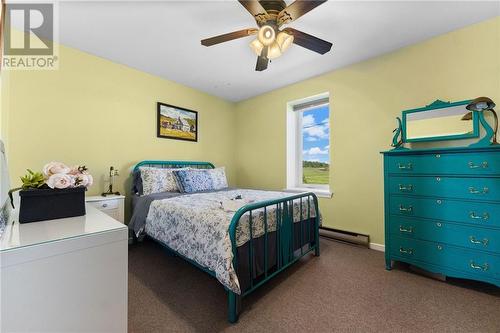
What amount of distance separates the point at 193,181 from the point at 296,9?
229 cm

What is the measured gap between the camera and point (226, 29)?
2.17 meters

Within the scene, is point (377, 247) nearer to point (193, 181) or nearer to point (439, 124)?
point (439, 124)

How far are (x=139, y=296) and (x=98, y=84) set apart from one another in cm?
260

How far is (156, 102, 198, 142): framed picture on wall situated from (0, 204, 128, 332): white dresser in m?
2.55

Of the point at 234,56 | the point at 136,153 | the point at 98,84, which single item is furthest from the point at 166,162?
the point at 234,56

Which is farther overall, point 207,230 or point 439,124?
point 439,124

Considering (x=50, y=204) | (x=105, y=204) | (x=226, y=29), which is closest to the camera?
(x=50, y=204)

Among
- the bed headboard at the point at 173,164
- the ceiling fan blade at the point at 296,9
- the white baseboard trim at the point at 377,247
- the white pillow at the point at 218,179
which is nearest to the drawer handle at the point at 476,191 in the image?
the white baseboard trim at the point at 377,247

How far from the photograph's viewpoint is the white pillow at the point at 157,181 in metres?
2.70

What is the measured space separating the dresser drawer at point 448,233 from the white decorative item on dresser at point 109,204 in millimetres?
3122

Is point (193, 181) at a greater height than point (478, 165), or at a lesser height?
lesser

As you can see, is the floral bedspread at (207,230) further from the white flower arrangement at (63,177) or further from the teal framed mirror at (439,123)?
the teal framed mirror at (439,123)

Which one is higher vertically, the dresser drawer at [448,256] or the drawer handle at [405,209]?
the drawer handle at [405,209]

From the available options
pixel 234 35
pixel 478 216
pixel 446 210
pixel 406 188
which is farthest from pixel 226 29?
pixel 478 216
